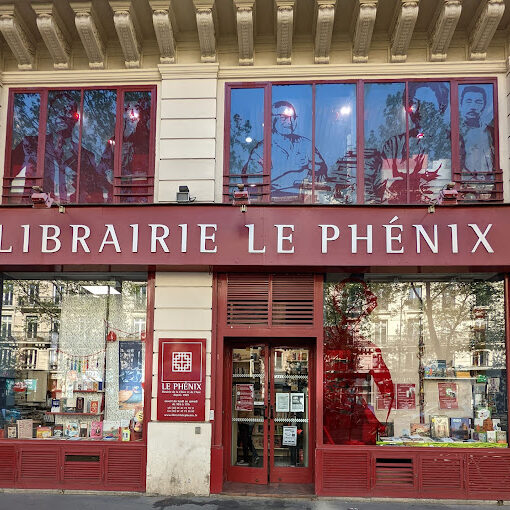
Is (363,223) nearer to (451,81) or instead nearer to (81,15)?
(451,81)

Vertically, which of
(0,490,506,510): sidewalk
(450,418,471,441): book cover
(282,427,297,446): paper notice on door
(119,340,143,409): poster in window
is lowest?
(0,490,506,510): sidewalk

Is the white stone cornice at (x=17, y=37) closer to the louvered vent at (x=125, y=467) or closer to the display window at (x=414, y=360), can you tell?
the display window at (x=414, y=360)

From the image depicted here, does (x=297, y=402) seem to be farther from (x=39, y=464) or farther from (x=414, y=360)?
(x=39, y=464)

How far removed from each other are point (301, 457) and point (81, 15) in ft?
26.7

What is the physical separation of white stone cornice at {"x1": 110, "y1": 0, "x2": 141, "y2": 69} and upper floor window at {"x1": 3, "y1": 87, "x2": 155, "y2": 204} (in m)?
0.54

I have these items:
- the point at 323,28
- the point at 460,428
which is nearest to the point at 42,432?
the point at 460,428

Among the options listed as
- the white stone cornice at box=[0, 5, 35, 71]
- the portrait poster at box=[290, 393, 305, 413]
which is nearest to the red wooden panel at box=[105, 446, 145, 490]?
the portrait poster at box=[290, 393, 305, 413]

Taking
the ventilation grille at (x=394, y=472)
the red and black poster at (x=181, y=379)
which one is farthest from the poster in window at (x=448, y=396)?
the red and black poster at (x=181, y=379)

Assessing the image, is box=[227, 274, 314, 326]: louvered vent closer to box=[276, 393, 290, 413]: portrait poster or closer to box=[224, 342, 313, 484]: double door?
box=[224, 342, 313, 484]: double door

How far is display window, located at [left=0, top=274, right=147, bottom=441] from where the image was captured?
390 inches

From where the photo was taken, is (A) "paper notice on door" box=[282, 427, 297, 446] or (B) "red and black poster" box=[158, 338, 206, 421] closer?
(B) "red and black poster" box=[158, 338, 206, 421]

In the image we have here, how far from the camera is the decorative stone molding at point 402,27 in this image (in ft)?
30.7

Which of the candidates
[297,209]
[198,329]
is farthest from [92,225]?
[297,209]

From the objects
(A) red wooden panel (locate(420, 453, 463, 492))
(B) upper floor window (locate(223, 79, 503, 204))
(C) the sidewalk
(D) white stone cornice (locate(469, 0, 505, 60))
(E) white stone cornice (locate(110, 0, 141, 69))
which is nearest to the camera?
(C) the sidewalk
